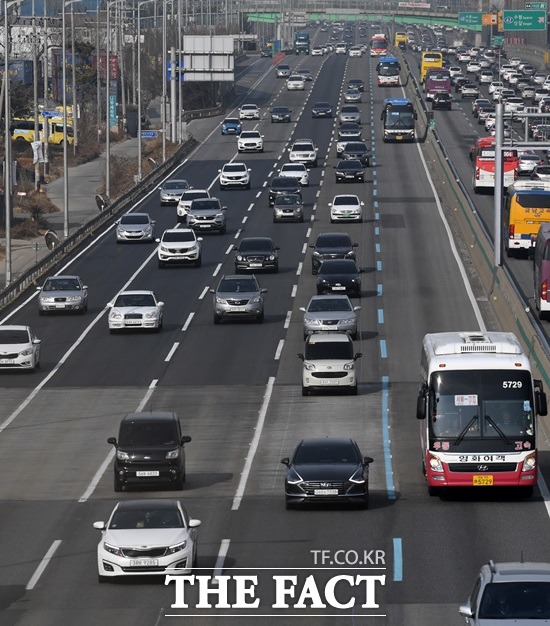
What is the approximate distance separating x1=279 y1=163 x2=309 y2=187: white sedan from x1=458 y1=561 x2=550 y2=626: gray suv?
72938mm

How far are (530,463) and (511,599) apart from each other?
12696mm

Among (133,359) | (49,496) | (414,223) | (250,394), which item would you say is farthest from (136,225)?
(49,496)

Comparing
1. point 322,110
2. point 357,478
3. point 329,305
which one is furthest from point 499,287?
point 322,110

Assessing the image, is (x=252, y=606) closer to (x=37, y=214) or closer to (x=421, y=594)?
(x=421, y=594)

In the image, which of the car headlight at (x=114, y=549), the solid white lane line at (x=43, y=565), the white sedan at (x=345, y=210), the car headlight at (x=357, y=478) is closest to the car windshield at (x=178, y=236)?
the white sedan at (x=345, y=210)

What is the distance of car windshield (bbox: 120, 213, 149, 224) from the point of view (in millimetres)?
76375

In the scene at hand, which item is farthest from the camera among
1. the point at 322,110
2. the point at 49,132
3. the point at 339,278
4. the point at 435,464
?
the point at 49,132

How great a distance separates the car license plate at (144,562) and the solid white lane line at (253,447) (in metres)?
6.79

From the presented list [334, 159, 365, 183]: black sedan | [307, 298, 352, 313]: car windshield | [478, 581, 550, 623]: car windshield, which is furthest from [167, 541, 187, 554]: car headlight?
[334, 159, 365, 183]: black sedan

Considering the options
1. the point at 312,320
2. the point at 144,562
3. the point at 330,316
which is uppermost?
the point at 144,562

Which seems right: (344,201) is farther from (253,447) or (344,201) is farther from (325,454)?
(325,454)

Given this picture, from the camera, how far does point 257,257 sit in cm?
6531

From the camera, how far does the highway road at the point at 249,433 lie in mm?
25172

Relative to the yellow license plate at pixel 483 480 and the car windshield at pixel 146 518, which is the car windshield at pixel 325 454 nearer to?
the yellow license plate at pixel 483 480
